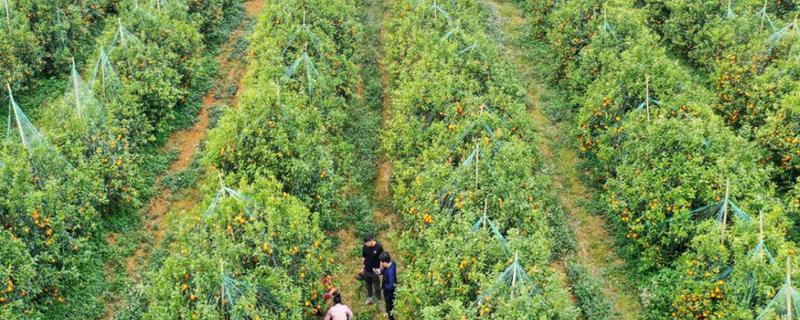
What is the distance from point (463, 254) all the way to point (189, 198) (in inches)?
221

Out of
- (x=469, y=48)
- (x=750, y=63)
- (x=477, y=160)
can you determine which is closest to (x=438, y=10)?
(x=469, y=48)

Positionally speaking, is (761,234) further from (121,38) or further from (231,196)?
(121,38)

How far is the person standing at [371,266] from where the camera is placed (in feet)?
34.2

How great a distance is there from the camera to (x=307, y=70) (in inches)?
522

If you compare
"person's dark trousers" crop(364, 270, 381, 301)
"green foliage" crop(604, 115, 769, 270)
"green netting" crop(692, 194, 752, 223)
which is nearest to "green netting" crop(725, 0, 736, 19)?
"green foliage" crop(604, 115, 769, 270)

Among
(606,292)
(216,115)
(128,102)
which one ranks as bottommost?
(606,292)

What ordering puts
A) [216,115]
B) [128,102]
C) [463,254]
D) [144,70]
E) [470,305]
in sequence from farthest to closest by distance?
[216,115], [144,70], [128,102], [463,254], [470,305]

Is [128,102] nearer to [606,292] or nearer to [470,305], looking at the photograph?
[470,305]

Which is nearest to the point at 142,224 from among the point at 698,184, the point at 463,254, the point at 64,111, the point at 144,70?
the point at 64,111

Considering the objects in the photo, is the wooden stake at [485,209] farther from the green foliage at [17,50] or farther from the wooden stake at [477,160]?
the green foliage at [17,50]

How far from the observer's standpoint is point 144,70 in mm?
13719

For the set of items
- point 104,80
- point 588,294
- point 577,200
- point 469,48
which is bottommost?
point 588,294

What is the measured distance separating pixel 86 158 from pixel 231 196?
10.4 feet

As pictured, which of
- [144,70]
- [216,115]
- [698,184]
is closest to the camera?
[698,184]
